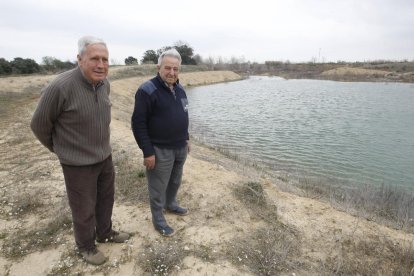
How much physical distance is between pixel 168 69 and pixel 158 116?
1.83 ft

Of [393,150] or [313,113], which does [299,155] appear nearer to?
[393,150]

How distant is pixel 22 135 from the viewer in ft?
30.4

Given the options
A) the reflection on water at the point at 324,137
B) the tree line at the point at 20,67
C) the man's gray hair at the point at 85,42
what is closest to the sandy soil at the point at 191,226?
the man's gray hair at the point at 85,42

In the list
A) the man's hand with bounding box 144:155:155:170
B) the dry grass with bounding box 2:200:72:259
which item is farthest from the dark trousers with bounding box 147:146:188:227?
the dry grass with bounding box 2:200:72:259

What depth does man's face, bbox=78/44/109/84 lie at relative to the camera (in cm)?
296

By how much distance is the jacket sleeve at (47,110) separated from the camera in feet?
9.57

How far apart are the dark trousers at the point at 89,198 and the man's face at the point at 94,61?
988 mm

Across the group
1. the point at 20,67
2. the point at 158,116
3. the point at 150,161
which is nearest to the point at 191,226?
the point at 150,161

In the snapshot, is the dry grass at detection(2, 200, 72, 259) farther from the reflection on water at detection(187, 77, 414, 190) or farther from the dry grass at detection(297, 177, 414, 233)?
the reflection on water at detection(187, 77, 414, 190)

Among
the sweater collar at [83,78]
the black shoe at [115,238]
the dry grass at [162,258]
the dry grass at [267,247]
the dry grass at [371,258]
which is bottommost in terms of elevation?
the dry grass at [371,258]

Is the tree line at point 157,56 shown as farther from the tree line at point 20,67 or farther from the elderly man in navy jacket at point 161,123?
the elderly man in navy jacket at point 161,123

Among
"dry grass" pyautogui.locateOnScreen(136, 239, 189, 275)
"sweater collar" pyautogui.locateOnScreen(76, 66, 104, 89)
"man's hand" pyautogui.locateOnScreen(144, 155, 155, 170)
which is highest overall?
"sweater collar" pyautogui.locateOnScreen(76, 66, 104, 89)

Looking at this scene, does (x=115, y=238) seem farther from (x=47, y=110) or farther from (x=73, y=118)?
(x=47, y=110)

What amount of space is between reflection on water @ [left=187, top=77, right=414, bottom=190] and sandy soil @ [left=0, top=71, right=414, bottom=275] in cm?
451
